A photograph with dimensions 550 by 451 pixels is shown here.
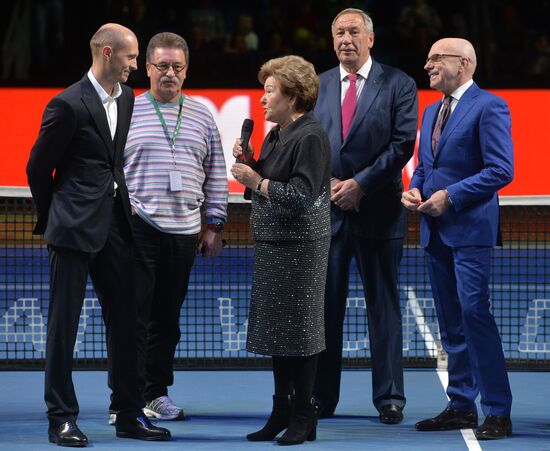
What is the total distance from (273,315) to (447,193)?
1171 mm

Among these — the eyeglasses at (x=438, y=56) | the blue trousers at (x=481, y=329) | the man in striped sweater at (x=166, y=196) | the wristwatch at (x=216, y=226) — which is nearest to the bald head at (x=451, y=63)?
the eyeglasses at (x=438, y=56)

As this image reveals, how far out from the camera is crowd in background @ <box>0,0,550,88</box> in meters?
17.0

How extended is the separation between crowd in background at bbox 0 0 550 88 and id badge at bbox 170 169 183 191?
982 centimetres

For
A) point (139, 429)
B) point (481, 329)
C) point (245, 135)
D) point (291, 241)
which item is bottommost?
point (139, 429)

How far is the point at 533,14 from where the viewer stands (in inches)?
749

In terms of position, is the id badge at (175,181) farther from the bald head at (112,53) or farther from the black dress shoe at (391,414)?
the black dress shoe at (391,414)

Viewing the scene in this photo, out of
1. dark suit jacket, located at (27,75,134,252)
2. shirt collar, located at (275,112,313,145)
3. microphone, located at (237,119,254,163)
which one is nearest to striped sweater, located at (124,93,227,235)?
dark suit jacket, located at (27,75,134,252)

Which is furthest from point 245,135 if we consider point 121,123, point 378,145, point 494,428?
point 494,428

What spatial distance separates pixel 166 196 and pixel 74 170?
31.9 inches

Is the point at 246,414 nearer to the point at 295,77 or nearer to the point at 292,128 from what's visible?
the point at 292,128

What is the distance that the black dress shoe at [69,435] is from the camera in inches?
245

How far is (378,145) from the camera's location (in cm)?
714

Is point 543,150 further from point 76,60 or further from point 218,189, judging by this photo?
point 218,189

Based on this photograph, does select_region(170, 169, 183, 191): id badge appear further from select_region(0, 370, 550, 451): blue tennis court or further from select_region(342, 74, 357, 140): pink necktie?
select_region(0, 370, 550, 451): blue tennis court
